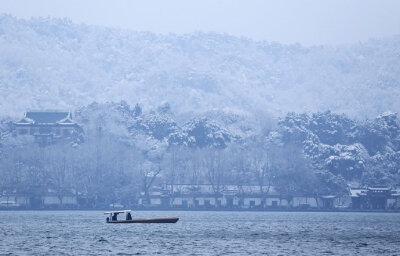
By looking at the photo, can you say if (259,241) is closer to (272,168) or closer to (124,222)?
(124,222)

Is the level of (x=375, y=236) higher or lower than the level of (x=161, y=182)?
lower

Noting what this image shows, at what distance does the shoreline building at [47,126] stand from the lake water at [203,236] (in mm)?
53356

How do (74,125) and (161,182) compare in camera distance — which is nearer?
(161,182)

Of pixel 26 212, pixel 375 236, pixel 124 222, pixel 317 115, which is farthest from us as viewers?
pixel 317 115

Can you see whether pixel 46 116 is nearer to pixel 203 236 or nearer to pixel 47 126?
pixel 47 126

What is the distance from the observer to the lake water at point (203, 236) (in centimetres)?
8206

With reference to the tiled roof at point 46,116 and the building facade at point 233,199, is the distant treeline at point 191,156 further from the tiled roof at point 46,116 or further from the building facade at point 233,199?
the tiled roof at point 46,116

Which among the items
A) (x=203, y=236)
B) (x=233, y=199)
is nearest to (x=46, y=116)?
(x=233, y=199)

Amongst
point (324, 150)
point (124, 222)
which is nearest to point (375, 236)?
point (124, 222)

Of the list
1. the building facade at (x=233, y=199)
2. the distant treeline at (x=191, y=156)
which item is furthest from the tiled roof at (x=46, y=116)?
the building facade at (x=233, y=199)

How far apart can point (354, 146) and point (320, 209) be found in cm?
1685

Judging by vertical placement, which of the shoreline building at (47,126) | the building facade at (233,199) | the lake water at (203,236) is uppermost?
the shoreline building at (47,126)

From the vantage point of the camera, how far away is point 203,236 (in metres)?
97.2

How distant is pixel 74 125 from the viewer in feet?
614
